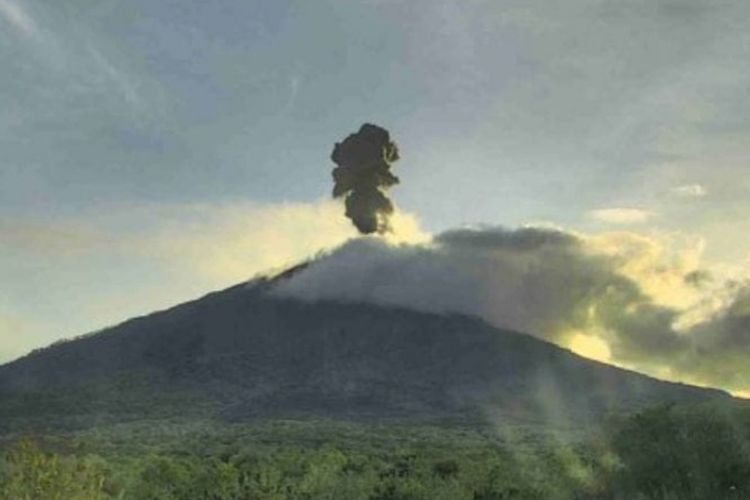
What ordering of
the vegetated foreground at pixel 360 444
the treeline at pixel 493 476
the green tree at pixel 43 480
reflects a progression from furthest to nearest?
the vegetated foreground at pixel 360 444
the treeline at pixel 493 476
the green tree at pixel 43 480

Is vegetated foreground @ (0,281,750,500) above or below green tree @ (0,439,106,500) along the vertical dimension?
above

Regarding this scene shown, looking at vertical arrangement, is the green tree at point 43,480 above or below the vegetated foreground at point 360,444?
below

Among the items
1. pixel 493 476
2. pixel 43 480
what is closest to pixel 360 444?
pixel 493 476

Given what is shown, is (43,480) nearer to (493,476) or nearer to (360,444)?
(493,476)

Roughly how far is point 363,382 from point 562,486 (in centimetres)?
14378

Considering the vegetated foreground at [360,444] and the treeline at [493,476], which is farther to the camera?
the vegetated foreground at [360,444]

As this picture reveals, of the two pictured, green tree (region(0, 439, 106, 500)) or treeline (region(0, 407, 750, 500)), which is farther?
treeline (region(0, 407, 750, 500))

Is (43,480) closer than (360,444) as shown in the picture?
Yes

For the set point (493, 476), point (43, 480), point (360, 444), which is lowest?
point (43, 480)

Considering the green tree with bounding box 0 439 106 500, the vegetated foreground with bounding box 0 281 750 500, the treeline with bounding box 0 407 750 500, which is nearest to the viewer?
the green tree with bounding box 0 439 106 500

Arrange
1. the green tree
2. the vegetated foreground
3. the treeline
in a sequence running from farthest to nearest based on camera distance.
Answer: the vegetated foreground
the treeline
the green tree

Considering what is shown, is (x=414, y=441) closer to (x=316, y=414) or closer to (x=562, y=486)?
(x=316, y=414)

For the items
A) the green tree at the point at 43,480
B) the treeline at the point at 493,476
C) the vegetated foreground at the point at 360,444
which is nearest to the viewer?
the green tree at the point at 43,480

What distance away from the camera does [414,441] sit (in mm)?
128375
